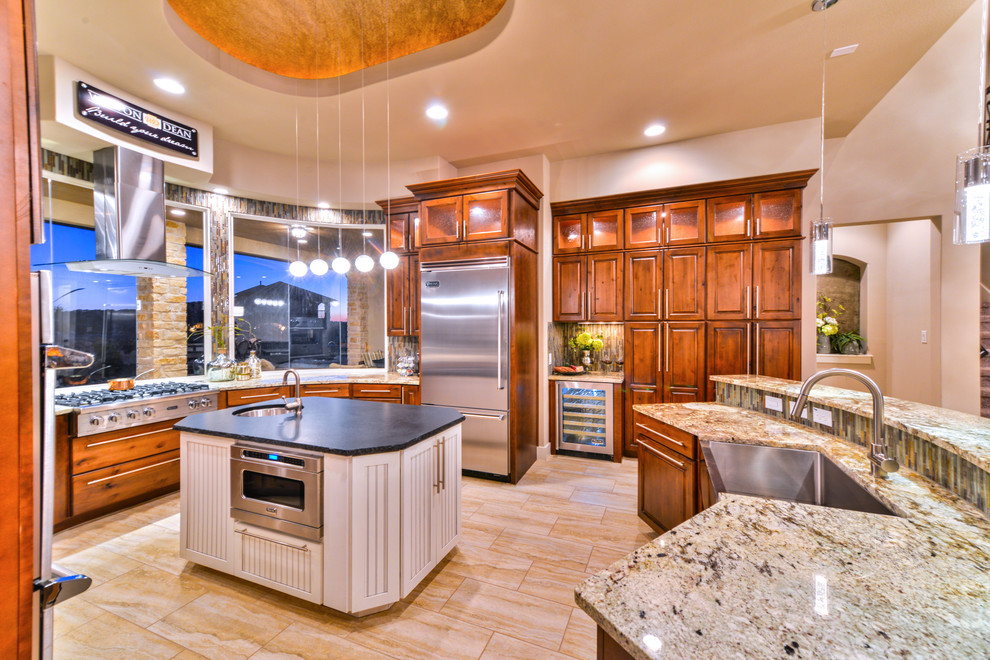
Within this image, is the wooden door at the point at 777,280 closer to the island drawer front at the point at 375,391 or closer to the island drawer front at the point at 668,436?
the island drawer front at the point at 668,436

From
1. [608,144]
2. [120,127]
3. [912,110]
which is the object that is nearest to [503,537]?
[608,144]

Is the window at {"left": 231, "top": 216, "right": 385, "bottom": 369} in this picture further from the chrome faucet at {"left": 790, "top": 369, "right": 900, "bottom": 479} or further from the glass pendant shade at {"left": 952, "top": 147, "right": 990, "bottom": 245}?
the glass pendant shade at {"left": 952, "top": 147, "right": 990, "bottom": 245}

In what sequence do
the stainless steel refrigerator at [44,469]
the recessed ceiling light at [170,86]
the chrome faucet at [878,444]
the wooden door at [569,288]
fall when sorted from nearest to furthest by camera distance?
the stainless steel refrigerator at [44,469], the chrome faucet at [878,444], the recessed ceiling light at [170,86], the wooden door at [569,288]

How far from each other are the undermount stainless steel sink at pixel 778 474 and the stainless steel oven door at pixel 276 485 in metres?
1.85


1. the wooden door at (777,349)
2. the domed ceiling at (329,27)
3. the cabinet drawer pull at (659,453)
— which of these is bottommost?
the cabinet drawer pull at (659,453)

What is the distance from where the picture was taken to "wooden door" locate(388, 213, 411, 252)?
459cm

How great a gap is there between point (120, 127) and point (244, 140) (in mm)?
1103

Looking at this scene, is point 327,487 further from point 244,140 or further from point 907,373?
point 907,373

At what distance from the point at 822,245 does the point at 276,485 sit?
332 cm

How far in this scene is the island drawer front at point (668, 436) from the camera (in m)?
2.11

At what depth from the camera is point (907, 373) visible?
15.6 feet

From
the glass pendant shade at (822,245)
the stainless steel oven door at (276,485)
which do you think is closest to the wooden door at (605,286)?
the glass pendant shade at (822,245)

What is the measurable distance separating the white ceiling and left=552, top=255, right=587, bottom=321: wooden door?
125cm

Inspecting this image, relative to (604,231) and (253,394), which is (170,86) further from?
(604,231)
